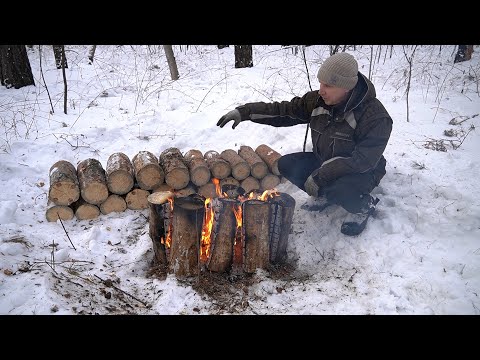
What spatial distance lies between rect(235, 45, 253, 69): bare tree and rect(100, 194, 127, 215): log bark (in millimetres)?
5978

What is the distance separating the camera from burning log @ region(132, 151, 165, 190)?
414 cm

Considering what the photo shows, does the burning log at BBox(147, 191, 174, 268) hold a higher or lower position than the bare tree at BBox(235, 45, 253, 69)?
lower

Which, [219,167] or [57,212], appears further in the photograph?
[219,167]

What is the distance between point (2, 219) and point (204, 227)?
2257 millimetres

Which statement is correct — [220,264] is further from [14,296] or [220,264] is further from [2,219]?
[2,219]

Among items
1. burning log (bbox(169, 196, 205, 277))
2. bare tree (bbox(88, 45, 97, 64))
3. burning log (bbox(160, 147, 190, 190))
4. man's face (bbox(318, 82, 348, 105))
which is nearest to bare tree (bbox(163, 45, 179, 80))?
bare tree (bbox(88, 45, 97, 64))

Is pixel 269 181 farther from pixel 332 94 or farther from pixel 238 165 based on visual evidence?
pixel 332 94

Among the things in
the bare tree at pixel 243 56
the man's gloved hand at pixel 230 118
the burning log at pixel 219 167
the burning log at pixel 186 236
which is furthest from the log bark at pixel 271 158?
the bare tree at pixel 243 56

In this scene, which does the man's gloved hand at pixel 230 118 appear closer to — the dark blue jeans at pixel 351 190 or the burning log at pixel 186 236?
the burning log at pixel 186 236

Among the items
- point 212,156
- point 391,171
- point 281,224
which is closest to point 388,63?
point 391,171

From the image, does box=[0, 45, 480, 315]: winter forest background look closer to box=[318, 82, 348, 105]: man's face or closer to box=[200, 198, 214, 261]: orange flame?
box=[200, 198, 214, 261]: orange flame

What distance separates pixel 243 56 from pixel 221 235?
669cm

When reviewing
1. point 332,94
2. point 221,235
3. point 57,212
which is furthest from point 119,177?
point 332,94

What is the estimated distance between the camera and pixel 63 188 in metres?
3.97
